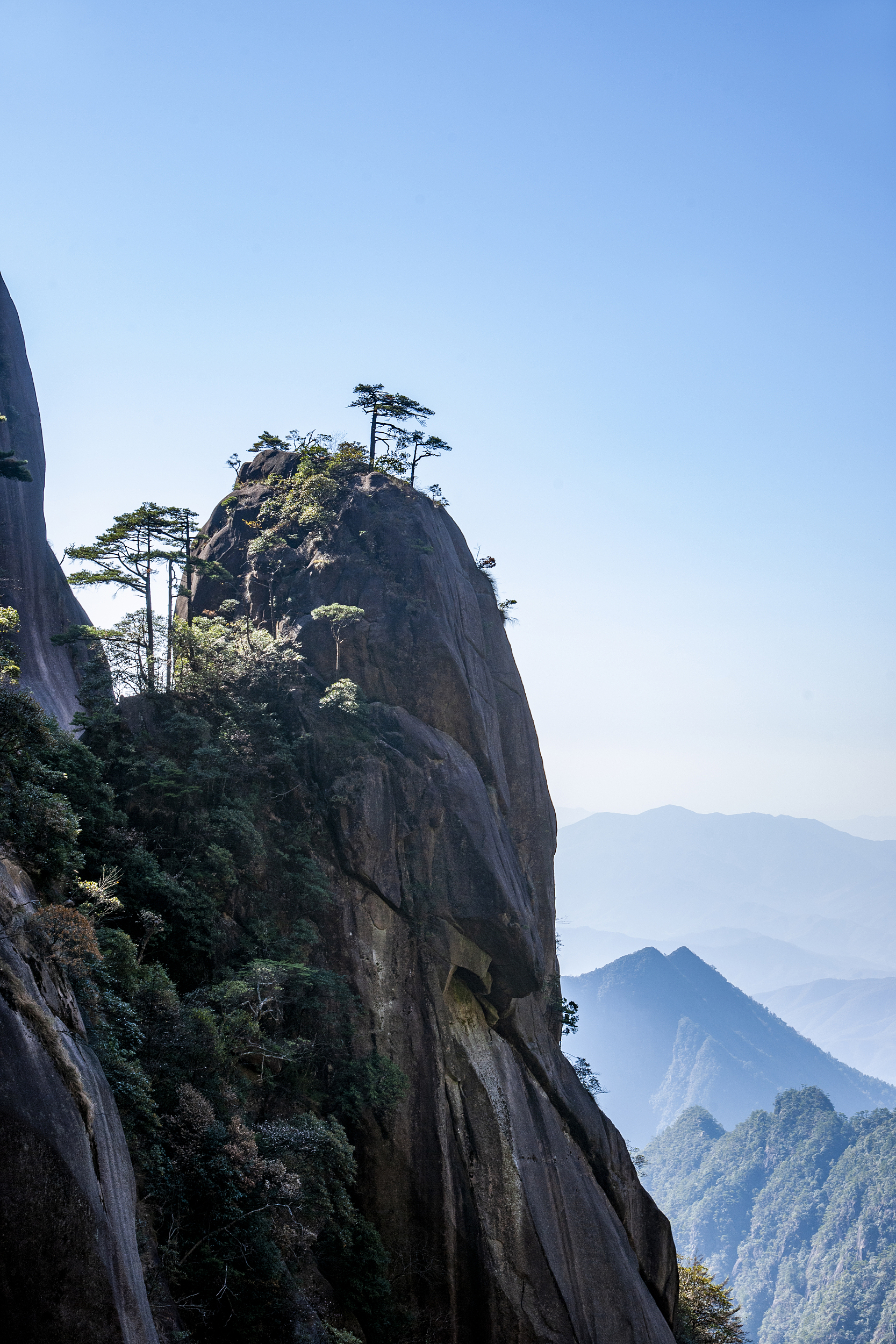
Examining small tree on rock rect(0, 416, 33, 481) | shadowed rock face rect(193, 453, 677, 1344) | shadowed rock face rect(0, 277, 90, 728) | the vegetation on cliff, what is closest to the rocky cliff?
the vegetation on cliff

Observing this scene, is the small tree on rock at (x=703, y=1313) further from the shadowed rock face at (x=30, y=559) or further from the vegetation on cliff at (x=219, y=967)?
the shadowed rock face at (x=30, y=559)

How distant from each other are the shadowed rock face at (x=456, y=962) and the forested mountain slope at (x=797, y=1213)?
125590 mm

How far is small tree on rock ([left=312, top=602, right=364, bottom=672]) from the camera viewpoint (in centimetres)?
3052

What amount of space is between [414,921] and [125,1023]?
11.5 m

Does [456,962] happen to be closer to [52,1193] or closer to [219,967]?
[219,967]

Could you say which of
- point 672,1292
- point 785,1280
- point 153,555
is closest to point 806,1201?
point 785,1280

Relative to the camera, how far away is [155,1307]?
1243cm

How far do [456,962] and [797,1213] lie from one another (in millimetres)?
175878

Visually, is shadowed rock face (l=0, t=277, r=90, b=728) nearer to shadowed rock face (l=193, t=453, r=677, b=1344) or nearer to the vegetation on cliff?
the vegetation on cliff

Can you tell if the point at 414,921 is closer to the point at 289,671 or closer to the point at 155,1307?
the point at 289,671

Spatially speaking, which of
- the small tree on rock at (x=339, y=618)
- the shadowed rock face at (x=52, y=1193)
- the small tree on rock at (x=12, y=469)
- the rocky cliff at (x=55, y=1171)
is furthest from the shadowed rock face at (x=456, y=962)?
the shadowed rock face at (x=52, y=1193)

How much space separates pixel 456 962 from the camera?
85.5 feet

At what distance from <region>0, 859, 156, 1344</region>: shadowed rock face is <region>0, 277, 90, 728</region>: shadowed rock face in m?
18.0

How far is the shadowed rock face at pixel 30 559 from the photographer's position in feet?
96.4
